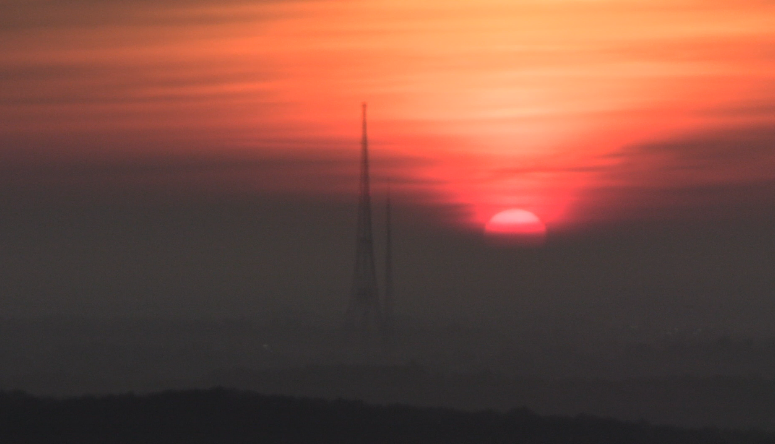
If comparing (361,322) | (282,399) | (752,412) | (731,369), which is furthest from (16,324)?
(282,399)

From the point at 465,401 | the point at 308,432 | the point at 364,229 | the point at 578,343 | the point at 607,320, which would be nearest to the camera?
the point at 308,432

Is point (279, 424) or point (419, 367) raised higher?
point (419, 367)

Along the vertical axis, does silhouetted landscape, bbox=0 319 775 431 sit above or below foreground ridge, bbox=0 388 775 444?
above

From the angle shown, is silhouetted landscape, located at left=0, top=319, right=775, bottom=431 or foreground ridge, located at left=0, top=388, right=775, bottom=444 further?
silhouetted landscape, located at left=0, top=319, right=775, bottom=431

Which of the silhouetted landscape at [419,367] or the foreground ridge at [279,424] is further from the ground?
the silhouetted landscape at [419,367]

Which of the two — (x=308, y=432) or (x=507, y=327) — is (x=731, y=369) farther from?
(x=308, y=432)

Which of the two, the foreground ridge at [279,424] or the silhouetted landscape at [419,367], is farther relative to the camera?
the silhouetted landscape at [419,367]

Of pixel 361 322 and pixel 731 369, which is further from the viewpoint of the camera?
pixel 731 369

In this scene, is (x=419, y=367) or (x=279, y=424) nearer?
(x=279, y=424)
